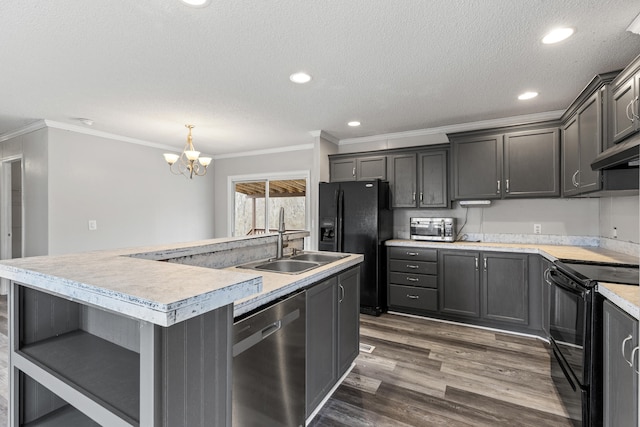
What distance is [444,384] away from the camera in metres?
2.29

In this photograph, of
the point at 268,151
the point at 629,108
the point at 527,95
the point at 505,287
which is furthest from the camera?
the point at 268,151

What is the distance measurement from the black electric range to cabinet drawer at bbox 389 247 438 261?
1.34m

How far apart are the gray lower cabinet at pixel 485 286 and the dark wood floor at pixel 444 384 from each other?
24 centimetres

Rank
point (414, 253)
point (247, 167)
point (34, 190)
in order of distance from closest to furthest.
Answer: point (414, 253)
point (34, 190)
point (247, 167)

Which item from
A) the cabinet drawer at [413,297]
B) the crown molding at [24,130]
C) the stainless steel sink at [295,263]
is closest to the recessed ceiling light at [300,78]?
the stainless steel sink at [295,263]

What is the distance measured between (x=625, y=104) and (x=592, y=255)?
1316mm

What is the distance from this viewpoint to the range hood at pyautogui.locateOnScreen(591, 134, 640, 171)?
175cm

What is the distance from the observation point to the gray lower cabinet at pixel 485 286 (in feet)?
10.4

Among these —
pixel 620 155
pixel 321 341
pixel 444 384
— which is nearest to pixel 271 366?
pixel 321 341

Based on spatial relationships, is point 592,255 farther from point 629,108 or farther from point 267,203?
point 267,203

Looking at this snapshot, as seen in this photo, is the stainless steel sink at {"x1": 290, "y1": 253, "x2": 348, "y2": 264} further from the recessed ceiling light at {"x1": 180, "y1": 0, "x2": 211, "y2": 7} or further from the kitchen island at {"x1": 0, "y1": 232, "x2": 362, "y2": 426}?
the recessed ceiling light at {"x1": 180, "y1": 0, "x2": 211, "y2": 7}

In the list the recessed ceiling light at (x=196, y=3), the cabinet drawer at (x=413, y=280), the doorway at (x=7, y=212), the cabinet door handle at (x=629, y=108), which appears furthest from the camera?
the doorway at (x=7, y=212)

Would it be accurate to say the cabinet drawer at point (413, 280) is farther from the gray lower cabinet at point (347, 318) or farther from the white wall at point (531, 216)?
the gray lower cabinet at point (347, 318)

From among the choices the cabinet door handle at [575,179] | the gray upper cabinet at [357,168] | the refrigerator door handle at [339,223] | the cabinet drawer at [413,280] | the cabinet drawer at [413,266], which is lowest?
the cabinet drawer at [413,280]
